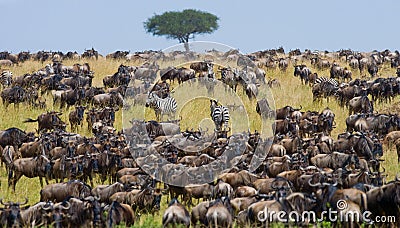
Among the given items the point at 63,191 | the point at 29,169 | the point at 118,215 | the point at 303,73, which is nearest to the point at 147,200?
the point at 118,215

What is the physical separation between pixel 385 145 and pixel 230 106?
294 inches

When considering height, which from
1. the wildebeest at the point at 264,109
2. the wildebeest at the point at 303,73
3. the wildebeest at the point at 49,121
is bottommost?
the wildebeest at the point at 49,121

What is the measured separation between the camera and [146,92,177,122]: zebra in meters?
26.5

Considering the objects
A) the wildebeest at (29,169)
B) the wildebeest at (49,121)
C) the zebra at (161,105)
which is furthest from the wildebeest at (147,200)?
the zebra at (161,105)

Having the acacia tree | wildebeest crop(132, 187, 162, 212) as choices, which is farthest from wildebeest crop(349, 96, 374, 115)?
the acacia tree

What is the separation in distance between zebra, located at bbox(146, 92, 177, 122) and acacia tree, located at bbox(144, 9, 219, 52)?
38.8m

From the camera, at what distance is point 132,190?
14977mm

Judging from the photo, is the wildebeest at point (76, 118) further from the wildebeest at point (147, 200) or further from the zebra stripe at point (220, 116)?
the wildebeest at point (147, 200)

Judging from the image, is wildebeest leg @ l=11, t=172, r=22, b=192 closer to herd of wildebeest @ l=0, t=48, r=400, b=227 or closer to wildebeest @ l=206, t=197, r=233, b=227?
herd of wildebeest @ l=0, t=48, r=400, b=227

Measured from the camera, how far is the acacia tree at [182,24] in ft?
216

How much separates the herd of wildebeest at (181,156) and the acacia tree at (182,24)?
3213 centimetres

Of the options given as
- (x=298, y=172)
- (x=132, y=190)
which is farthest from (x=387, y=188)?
(x=132, y=190)

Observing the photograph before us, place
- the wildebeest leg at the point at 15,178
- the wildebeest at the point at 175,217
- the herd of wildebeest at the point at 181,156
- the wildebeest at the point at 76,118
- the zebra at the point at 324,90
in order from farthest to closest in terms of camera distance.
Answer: the zebra at the point at 324,90 → the wildebeest at the point at 76,118 → the wildebeest leg at the point at 15,178 → the herd of wildebeest at the point at 181,156 → the wildebeest at the point at 175,217

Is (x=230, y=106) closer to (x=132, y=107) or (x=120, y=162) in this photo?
(x=132, y=107)
